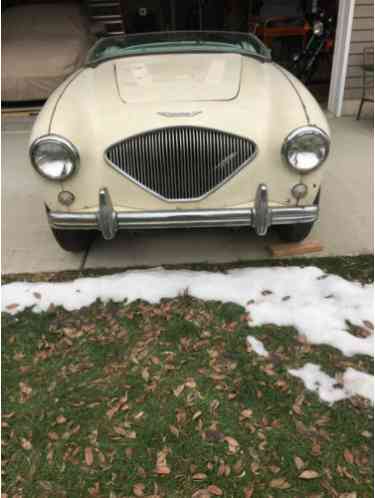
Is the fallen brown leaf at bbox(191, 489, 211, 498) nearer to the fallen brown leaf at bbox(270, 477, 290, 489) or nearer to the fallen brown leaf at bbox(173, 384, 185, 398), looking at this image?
the fallen brown leaf at bbox(270, 477, 290, 489)

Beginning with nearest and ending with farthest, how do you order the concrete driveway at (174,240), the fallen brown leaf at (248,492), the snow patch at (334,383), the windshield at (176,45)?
the fallen brown leaf at (248,492)
the snow patch at (334,383)
the concrete driveway at (174,240)
the windshield at (176,45)

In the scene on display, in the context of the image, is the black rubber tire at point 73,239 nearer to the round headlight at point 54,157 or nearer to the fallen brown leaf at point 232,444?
the round headlight at point 54,157

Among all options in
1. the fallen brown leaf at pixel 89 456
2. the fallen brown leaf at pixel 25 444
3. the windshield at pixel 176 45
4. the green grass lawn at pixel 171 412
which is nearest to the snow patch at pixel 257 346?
the green grass lawn at pixel 171 412

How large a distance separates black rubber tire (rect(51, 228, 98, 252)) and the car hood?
1078mm

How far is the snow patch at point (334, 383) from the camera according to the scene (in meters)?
2.32

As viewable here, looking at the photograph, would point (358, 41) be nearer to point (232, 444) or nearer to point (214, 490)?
point (232, 444)

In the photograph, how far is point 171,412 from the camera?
7.48 ft

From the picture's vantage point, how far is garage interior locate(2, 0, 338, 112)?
21.6ft

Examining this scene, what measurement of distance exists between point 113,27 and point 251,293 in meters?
7.51

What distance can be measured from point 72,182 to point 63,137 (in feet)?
0.92

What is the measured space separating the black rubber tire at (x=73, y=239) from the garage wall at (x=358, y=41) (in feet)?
15.3

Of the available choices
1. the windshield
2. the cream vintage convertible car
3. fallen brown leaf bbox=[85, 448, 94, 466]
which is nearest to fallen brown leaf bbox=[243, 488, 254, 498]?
fallen brown leaf bbox=[85, 448, 94, 466]

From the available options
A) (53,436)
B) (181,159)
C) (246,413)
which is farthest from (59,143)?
(246,413)

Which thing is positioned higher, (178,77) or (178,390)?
(178,77)
